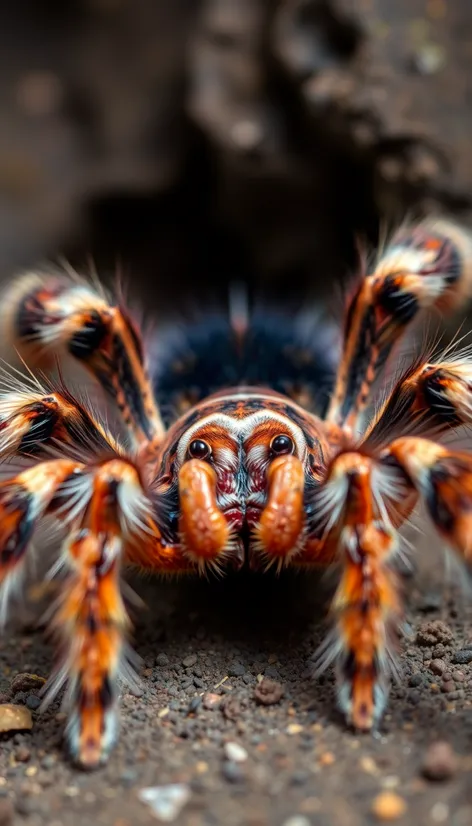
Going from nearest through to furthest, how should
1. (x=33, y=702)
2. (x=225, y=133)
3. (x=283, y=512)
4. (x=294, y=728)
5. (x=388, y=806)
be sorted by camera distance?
(x=388, y=806) < (x=294, y=728) < (x=283, y=512) < (x=33, y=702) < (x=225, y=133)

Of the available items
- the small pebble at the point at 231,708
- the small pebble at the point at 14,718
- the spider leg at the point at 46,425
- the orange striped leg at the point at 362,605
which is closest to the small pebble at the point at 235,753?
the small pebble at the point at 231,708

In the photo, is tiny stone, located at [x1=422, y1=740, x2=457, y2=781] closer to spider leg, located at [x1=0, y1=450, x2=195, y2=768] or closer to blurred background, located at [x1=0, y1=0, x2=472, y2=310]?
spider leg, located at [x1=0, y1=450, x2=195, y2=768]

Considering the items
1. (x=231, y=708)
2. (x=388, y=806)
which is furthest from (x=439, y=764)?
(x=231, y=708)

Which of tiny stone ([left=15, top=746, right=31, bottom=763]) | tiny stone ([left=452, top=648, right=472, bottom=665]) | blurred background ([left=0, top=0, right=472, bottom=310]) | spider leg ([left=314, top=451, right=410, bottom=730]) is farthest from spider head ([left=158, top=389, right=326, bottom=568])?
blurred background ([left=0, top=0, right=472, bottom=310])

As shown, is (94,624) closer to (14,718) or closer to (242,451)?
(14,718)

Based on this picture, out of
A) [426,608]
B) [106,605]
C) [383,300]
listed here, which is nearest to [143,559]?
[106,605]

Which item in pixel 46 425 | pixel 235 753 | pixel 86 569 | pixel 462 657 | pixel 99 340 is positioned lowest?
pixel 462 657

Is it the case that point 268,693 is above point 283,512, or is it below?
below

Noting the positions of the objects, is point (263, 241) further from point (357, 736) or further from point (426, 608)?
point (357, 736)
